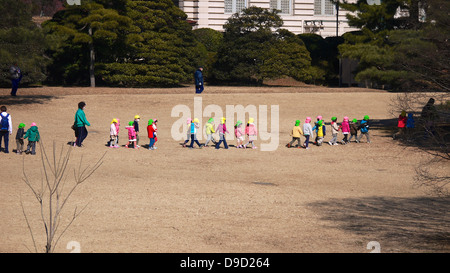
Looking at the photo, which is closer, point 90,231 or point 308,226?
point 90,231

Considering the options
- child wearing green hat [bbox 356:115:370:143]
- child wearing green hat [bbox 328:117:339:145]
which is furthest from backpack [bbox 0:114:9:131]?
child wearing green hat [bbox 356:115:370:143]

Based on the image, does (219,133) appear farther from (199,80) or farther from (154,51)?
(154,51)

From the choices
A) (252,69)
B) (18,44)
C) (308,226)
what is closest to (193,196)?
(308,226)

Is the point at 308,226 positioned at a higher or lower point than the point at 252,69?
lower

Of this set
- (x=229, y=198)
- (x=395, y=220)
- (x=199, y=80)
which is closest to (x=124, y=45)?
(x=199, y=80)

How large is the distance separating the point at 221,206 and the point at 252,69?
25.8 m

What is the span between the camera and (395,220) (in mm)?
13953

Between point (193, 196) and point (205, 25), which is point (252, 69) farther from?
point (193, 196)

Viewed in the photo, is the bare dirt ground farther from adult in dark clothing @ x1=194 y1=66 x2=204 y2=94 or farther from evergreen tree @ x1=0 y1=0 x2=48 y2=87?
adult in dark clothing @ x1=194 y1=66 x2=204 y2=94

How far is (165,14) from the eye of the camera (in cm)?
3931

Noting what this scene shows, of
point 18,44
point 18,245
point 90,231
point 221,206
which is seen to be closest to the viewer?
point 18,245

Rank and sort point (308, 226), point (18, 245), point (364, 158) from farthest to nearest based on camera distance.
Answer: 1. point (364, 158)
2. point (308, 226)
3. point (18, 245)

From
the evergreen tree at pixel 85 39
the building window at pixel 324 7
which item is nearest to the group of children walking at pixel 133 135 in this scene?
the evergreen tree at pixel 85 39

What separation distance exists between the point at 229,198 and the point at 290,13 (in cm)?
3932
